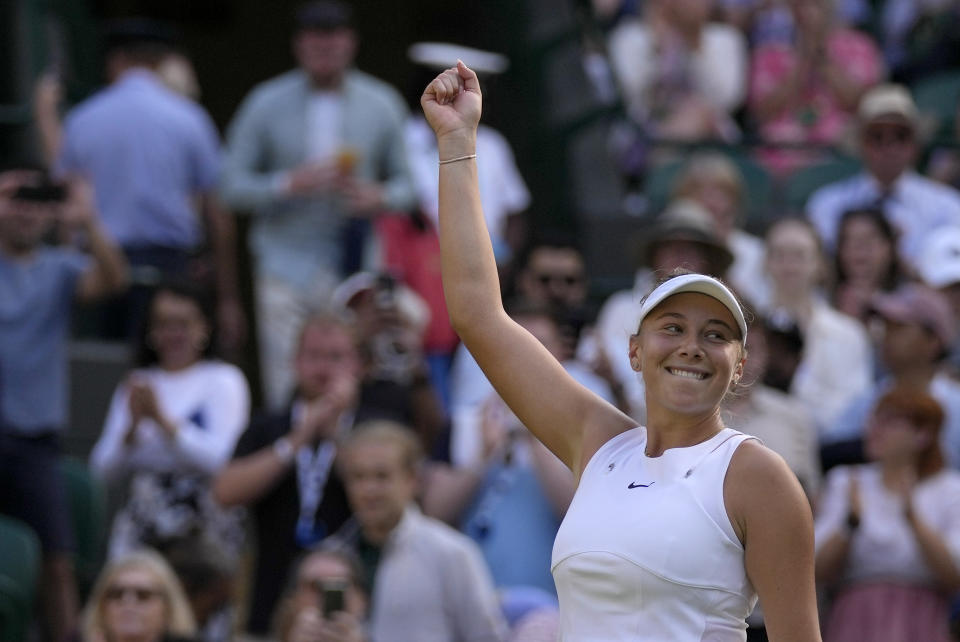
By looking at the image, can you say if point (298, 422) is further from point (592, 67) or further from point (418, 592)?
point (592, 67)

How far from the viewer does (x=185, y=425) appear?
6.90m

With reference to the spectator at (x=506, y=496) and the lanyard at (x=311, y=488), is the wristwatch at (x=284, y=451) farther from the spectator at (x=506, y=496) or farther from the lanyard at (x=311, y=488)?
the spectator at (x=506, y=496)

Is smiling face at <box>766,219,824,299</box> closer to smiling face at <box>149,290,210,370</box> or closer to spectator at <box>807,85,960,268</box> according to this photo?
spectator at <box>807,85,960,268</box>

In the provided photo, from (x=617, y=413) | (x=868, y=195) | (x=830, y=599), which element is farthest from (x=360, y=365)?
(x=617, y=413)

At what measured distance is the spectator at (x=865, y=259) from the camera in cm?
804

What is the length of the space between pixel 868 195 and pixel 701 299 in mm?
6200

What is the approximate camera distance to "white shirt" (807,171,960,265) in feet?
28.7

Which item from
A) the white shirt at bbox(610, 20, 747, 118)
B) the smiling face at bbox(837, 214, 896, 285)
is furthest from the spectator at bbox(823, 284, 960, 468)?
the white shirt at bbox(610, 20, 747, 118)

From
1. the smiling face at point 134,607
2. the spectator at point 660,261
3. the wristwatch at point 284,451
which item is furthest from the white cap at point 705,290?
the spectator at point 660,261

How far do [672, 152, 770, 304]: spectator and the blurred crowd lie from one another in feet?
0.06

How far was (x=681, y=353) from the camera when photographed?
2.88 meters

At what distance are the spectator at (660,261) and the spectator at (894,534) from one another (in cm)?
100

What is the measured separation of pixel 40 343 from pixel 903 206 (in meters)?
4.26

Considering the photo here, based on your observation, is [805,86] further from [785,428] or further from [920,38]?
[785,428]
